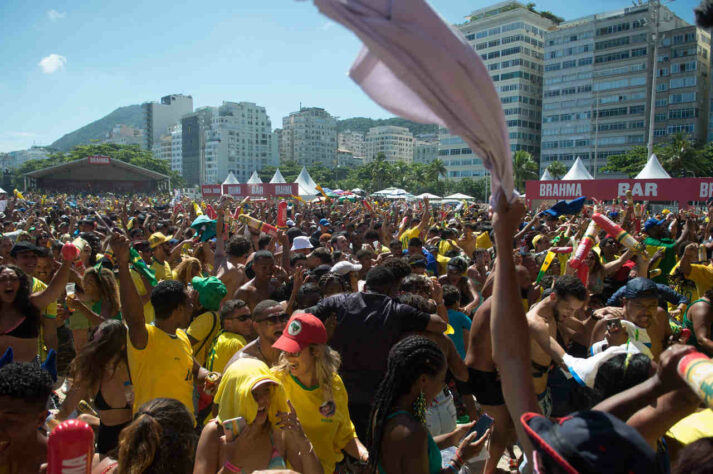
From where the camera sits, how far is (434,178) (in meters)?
102

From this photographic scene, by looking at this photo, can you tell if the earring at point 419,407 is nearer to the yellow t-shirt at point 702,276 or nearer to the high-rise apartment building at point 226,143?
the yellow t-shirt at point 702,276

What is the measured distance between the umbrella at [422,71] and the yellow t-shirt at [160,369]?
264 centimetres

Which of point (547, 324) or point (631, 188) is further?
point (631, 188)

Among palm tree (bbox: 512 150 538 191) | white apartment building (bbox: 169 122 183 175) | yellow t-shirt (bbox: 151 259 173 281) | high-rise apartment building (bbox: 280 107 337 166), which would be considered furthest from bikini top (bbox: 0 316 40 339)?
high-rise apartment building (bbox: 280 107 337 166)

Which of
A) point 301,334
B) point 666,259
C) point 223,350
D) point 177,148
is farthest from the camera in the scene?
point 177,148

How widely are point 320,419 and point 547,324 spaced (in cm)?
234

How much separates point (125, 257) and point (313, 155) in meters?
190

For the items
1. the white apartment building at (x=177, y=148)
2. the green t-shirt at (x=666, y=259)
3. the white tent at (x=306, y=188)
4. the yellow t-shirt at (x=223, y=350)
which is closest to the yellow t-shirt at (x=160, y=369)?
the yellow t-shirt at (x=223, y=350)

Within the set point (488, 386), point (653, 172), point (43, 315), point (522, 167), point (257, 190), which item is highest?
point (522, 167)

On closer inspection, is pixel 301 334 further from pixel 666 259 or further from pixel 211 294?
pixel 666 259

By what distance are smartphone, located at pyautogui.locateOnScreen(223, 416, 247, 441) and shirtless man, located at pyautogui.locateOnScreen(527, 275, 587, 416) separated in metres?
2.18

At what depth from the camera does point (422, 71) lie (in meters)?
1.30

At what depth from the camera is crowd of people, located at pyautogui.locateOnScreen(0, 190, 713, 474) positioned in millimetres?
1685

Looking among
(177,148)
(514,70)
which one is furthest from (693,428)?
(177,148)
